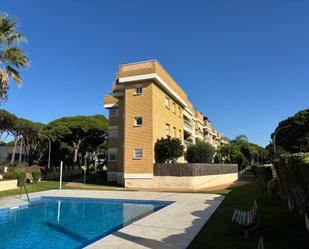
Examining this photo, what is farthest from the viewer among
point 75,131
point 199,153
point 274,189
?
point 75,131

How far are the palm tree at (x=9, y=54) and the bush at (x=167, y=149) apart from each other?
13432 mm

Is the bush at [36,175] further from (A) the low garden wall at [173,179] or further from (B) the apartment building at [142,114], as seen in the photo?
(A) the low garden wall at [173,179]

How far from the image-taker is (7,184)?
25.6 meters

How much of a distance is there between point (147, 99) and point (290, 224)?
20.0m

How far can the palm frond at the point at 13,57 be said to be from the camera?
62.3 feet

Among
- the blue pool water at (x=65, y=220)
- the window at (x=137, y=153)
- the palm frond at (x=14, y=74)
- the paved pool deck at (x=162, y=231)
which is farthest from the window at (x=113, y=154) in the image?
the paved pool deck at (x=162, y=231)

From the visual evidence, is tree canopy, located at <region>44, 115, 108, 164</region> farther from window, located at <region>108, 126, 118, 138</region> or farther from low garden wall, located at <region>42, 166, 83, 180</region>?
window, located at <region>108, 126, 118, 138</region>

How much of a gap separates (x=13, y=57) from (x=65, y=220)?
10.9m

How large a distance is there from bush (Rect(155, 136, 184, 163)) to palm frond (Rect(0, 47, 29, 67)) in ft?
45.3

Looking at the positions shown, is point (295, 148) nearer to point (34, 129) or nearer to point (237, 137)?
point (237, 137)

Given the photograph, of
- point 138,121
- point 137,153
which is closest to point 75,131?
point 138,121

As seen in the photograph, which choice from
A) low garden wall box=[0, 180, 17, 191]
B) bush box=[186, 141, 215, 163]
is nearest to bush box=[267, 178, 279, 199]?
bush box=[186, 141, 215, 163]

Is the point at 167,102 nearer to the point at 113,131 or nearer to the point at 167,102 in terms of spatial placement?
the point at 167,102

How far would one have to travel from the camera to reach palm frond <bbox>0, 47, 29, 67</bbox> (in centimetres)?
1898
